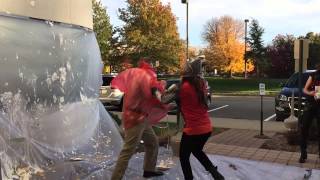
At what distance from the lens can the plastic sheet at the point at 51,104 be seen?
5641 mm

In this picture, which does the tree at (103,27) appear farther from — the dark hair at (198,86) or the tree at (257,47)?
the dark hair at (198,86)

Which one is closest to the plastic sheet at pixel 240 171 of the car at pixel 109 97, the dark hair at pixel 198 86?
the dark hair at pixel 198 86

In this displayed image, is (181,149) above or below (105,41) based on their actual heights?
below

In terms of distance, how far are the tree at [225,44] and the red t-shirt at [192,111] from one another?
184 feet

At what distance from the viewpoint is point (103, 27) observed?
137 ft

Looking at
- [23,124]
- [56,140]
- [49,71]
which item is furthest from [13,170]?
[49,71]

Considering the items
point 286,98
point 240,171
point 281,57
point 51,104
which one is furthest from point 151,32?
point 51,104

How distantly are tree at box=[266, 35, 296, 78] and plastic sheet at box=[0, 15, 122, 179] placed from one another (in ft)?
136

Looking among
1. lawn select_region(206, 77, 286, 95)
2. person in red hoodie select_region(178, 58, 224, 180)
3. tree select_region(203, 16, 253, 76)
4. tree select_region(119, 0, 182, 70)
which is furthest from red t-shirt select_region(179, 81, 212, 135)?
tree select_region(203, 16, 253, 76)

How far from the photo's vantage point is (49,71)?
20.8ft

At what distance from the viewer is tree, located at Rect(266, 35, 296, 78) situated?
47194 millimetres

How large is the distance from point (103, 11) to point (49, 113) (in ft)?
124

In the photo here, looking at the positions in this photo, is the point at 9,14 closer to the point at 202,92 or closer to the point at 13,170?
the point at 13,170

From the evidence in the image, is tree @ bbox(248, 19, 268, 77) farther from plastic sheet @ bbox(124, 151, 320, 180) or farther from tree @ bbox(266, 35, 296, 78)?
plastic sheet @ bbox(124, 151, 320, 180)
